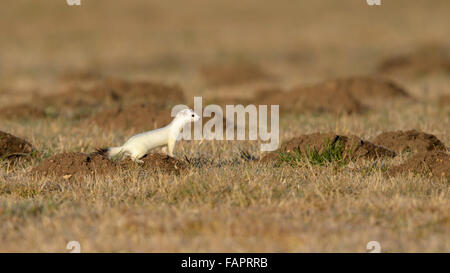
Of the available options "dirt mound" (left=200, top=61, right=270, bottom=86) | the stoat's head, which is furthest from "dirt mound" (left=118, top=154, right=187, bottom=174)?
"dirt mound" (left=200, top=61, right=270, bottom=86)

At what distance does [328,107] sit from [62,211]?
8.44 metres

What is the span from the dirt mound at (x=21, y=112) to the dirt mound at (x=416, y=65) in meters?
13.5

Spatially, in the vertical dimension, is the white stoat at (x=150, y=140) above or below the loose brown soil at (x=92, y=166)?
above

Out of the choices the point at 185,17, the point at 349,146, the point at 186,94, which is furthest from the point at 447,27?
the point at 349,146

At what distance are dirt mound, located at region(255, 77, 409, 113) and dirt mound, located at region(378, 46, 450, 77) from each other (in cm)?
702

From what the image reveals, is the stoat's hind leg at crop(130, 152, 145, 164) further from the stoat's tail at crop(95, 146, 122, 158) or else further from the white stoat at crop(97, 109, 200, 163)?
the stoat's tail at crop(95, 146, 122, 158)

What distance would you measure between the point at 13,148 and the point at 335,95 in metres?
7.32

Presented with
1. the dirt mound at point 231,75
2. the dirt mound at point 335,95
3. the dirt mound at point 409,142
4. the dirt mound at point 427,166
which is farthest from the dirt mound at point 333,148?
the dirt mound at point 231,75

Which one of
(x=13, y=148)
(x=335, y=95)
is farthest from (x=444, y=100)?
(x=13, y=148)

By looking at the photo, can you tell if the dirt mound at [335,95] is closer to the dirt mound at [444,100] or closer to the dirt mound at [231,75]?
the dirt mound at [444,100]

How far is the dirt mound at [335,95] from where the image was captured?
13.6m

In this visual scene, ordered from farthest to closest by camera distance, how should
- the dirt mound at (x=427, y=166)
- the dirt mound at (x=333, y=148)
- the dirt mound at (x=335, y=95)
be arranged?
the dirt mound at (x=335, y=95), the dirt mound at (x=333, y=148), the dirt mound at (x=427, y=166)

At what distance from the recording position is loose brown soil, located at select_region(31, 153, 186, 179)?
7.26 meters

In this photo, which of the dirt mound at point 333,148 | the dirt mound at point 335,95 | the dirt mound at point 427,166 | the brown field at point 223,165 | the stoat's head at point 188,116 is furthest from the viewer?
the dirt mound at point 335,95
